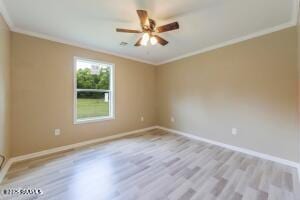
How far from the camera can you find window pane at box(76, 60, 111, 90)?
11.5ft

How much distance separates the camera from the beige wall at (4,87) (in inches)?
83.6

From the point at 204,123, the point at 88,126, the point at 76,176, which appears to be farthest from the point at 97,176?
the point at 204,123

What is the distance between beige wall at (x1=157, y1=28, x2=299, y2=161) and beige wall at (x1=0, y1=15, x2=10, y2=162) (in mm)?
3883

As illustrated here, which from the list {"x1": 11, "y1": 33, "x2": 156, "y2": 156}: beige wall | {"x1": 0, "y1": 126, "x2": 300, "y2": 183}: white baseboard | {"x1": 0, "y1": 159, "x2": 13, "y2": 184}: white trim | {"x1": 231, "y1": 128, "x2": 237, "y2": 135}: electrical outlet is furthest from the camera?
{"x1": 231, "y1": 128, "x2": 237, "y2": 135}: electrical outlet

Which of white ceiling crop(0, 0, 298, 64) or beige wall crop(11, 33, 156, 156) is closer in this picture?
white ceiling crop(0, 0, 298, 64)

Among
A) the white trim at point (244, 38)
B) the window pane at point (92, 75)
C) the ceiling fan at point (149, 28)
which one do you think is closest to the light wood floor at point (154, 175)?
the window pane at point (92, 75)

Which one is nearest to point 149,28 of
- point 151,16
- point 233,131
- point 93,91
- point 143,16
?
point 151,16

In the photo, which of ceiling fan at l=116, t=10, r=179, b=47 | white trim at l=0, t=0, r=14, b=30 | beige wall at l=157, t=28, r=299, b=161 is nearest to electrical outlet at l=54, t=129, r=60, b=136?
white trim at l=0, t=0, r=14, b=30

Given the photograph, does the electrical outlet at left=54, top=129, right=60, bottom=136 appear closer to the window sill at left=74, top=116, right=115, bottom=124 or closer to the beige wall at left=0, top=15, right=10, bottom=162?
the window sill at left=74, top=116, right=115, bottom=124

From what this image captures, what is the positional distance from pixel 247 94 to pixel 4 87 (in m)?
4.43

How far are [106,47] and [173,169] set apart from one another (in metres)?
3.15

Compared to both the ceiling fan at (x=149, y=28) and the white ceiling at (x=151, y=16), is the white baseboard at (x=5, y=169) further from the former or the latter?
the ceiling fan at (x=149, y=28)

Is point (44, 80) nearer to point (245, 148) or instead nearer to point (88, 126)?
point (88, 126)

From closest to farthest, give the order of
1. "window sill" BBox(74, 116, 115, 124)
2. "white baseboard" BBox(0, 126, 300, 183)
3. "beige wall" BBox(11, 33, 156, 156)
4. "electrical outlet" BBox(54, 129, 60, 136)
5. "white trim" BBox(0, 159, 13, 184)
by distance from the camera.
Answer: "white trim" BBox(0, 159, 13, 184), "white baseboard" BBox(0, 126, 300, 183), "beige wall" BBox(11, 33, 156, 156), "electrical outlet" BBox(54, 129, 60, 136), "window sill" BBox(74, 116, 115, 124)
